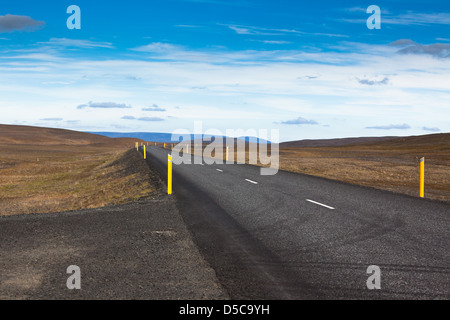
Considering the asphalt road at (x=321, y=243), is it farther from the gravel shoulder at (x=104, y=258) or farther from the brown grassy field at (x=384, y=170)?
the brown grassy field at (x=384, y=170)

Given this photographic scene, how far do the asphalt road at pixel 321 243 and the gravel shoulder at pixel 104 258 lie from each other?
425mm

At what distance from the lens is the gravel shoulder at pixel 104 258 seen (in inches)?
196

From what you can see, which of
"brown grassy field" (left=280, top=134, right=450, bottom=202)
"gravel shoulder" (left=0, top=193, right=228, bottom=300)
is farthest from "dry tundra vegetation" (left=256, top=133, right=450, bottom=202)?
"gravel shoulder" (left=0, top=193, right=228, bottom=300)

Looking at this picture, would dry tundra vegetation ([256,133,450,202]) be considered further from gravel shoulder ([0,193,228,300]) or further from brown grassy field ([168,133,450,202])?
gravel shoulder ([0,193,228,300])

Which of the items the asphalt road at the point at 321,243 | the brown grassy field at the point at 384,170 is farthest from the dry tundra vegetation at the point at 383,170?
the asphalt road at the point at 321,243

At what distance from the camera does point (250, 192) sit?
48.1 ft

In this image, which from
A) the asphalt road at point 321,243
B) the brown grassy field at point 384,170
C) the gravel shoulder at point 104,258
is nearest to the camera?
the gravel shoulder at point 104,258

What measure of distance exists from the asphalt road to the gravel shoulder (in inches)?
16.7

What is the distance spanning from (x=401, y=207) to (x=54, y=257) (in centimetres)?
905

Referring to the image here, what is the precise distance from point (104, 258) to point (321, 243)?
3.73 metres
